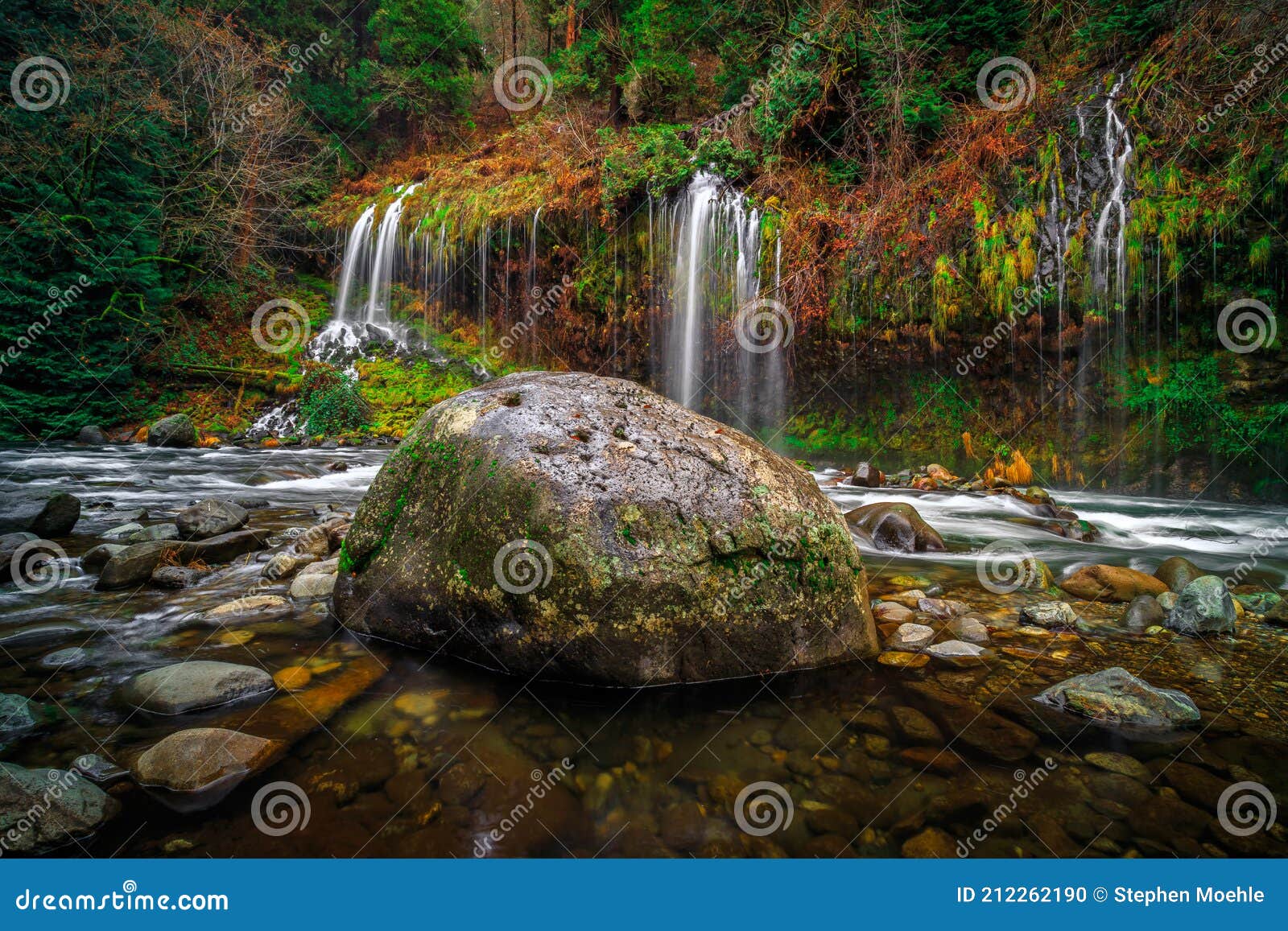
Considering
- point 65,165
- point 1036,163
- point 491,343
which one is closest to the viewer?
point 1036,163

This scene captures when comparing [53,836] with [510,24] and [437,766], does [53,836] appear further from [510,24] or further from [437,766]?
[510,24]

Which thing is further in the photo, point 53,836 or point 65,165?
point 65,165

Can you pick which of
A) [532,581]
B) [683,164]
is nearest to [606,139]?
[683,164]

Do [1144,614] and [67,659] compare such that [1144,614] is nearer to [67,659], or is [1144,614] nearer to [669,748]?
[669,748]

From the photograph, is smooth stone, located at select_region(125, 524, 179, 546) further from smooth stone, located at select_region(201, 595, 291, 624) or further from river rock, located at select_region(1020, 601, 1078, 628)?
river rock, located at select_region(1020, 601, 1078, 628)

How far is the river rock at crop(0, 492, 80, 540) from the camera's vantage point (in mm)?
4840

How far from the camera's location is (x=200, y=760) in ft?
6.42

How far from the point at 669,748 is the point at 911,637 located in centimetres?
162

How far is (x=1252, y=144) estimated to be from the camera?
22.1ft

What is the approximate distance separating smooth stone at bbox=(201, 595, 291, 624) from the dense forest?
27.0ft

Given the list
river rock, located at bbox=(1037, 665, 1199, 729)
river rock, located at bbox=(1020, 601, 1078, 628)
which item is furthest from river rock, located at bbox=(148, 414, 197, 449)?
river rock, located at bbox=(1037, 665, 1199, 729)

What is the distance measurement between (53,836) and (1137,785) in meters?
3.36

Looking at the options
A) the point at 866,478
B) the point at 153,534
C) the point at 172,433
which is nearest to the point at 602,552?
the point at 153,534

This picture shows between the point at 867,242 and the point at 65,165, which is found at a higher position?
the point at 65,165
